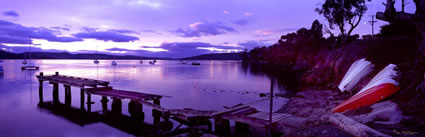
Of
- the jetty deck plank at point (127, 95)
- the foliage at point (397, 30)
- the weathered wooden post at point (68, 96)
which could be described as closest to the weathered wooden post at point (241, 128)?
the jetty deck plank at point (127, 95)

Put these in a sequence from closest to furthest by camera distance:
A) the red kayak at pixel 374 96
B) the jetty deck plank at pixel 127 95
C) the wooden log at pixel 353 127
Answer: the wooden log at pixel 353 127 → the red kayak at pixel 374 96 → the jetty deck plank at pixel 127 95

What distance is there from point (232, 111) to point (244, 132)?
1.37m

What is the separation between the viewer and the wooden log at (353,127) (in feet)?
24.5

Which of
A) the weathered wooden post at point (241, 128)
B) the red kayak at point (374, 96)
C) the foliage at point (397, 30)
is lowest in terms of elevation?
the weathered wooden post at point (241, 128)

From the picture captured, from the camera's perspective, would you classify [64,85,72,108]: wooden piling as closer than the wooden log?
No

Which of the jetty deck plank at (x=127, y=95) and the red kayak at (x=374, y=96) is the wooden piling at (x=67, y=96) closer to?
the jetty deck plank at (x=127, y=95)

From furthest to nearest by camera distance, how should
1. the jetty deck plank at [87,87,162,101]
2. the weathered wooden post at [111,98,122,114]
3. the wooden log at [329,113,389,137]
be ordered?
the weathered wooden post at [111,98,122,114] → the jetty deck plank at [87,87,162,101] → the wooden log at [329,113,389,137]

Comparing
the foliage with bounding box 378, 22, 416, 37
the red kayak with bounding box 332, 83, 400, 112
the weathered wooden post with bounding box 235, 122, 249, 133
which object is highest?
the foliage with bounding box 378, 22, 416, 37

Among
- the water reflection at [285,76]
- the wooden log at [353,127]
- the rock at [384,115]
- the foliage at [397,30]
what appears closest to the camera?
the wooden log at [353,127]

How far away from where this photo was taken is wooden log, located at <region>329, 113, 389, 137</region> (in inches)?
294

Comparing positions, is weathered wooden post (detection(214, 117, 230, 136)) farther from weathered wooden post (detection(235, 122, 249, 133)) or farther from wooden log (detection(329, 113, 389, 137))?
wooden log (detection(329, 113, 389, 137))

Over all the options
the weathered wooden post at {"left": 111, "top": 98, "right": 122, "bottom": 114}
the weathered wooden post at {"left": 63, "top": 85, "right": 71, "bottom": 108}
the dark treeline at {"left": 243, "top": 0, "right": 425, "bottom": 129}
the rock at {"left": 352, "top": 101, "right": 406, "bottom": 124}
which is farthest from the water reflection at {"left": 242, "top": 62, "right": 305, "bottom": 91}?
the weathered wooden post at {"left": 63, "top": 85, "right": 71, "bottom": 108}

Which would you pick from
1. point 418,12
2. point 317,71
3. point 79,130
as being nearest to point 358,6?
point 317,71

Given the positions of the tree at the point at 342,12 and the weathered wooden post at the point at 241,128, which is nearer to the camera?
the weathered wooden post at the point at 241,128
